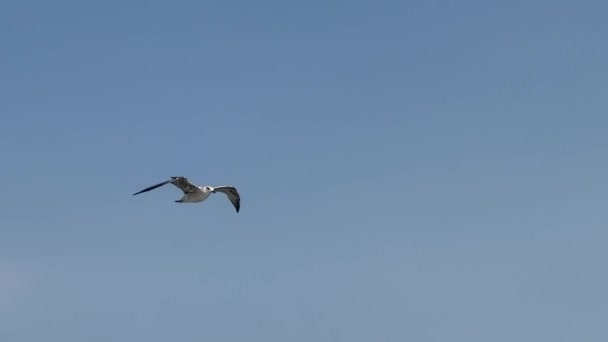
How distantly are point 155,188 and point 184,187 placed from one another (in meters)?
3.06

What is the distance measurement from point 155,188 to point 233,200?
18457mm

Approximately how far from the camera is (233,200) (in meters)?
116

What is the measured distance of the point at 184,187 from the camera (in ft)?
328

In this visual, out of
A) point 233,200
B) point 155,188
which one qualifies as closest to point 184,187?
point 155,188

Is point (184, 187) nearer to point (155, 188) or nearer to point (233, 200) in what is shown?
point (155, 188)

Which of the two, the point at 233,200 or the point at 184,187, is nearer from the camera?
the point at 184,187

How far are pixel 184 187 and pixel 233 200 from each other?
52.7 feet

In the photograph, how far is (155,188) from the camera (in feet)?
322

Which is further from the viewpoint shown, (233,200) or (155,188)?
(233,200)
